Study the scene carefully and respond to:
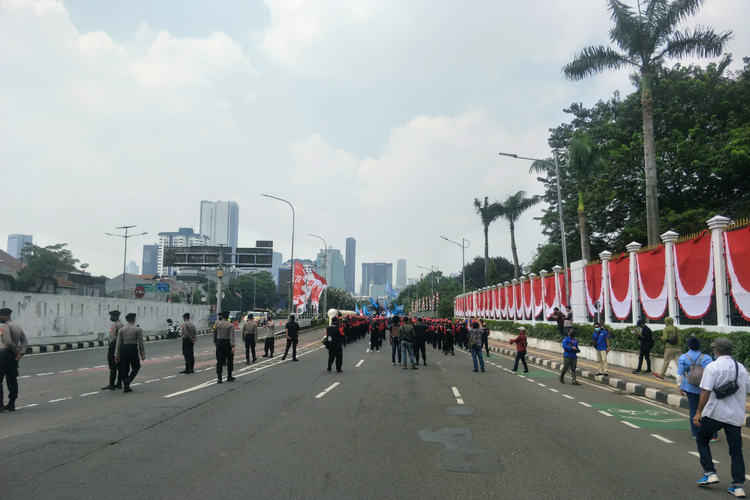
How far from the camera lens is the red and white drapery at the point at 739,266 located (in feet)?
44.3

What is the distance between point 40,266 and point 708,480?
61717 mm

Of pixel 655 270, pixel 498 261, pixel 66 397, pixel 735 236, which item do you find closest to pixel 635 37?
pixel 655 270

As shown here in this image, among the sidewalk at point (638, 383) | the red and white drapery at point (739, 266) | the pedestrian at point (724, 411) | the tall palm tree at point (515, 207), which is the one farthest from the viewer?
the tall palm tree at point (515, 207)

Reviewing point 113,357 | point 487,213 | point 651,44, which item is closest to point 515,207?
point 487,213

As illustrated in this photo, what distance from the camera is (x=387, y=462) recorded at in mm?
6172

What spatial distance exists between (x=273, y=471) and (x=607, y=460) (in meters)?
4.01

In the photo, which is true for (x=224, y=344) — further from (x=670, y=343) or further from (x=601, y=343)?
(x=670, y=343)

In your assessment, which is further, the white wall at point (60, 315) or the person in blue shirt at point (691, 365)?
the white wall at point (60, 315)

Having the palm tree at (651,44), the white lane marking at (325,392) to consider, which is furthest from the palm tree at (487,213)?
the white lane marking at (325,392)

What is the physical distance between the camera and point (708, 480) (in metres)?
5.53

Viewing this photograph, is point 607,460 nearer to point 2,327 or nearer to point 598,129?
point 2,327

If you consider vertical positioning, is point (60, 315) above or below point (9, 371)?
above

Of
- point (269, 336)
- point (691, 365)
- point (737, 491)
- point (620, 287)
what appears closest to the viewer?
point (737, 491)

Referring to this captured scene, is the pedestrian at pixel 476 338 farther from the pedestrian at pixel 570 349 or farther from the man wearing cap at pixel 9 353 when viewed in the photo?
the man wearing cap at pixel 9 353
